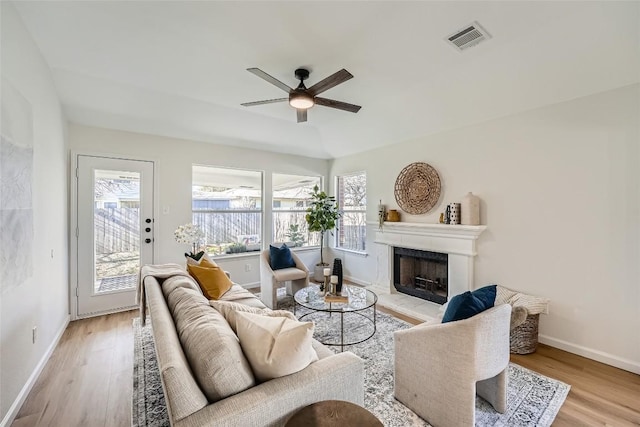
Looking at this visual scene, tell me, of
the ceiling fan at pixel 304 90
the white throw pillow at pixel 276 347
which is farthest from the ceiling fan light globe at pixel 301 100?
the white throw pillow at pixel 276 347

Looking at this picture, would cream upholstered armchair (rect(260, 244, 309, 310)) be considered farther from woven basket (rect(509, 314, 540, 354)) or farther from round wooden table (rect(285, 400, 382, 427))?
round wooden table (rect(285, 400, 382, 427))

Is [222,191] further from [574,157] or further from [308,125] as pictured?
[574,157]

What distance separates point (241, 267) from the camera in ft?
15.8

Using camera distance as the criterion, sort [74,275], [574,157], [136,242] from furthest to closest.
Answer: [136,242] < [74,275] < [574,157]

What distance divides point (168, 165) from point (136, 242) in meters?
1.18

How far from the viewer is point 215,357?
1.14 metres

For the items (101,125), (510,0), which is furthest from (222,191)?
(510,0)

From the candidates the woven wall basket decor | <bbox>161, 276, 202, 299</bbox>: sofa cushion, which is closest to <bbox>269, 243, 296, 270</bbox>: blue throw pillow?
<bbox>161, 276, 202, 299</bbox>: sofa cushion

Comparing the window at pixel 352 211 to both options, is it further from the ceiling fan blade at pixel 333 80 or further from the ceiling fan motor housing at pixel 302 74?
the ceiling fan blade at pixel 333 80

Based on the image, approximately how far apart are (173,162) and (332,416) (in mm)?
4085

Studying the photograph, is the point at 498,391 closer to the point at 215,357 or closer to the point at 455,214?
the point at 215,357

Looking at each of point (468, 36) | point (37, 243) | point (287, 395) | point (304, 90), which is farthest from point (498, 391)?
point (37, 243)

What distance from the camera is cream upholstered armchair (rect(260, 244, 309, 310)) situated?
3711mm

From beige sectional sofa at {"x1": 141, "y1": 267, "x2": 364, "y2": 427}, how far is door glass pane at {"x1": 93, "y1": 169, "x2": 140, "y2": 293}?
9.46 ft
